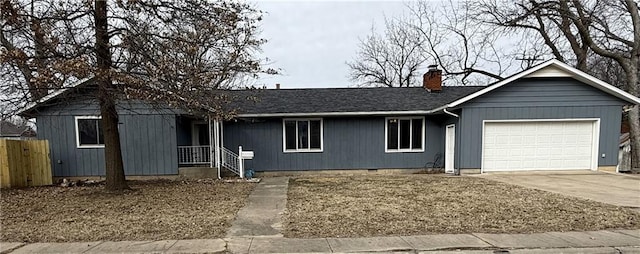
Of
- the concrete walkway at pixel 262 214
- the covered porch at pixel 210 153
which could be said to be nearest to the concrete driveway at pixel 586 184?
the concrete walkway at pixel 262 214

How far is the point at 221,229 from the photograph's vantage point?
17.4ft

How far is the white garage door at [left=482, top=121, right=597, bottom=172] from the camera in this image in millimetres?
11750

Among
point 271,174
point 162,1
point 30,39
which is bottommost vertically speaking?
point 271,174

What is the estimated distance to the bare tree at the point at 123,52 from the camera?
6289mm

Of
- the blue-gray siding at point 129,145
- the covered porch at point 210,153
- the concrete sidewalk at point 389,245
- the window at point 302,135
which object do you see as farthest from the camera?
the window at point 302,135

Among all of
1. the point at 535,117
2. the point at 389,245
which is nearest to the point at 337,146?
the point at 535,117

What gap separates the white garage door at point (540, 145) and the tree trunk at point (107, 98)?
1139 centimetres

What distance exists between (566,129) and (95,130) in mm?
16398

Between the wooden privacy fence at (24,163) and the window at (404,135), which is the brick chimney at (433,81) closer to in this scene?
the window at (404,135)

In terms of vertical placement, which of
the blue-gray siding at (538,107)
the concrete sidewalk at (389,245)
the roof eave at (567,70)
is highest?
the roof eave at (567,70)

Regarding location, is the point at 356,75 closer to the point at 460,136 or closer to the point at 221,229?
the point at 460,136

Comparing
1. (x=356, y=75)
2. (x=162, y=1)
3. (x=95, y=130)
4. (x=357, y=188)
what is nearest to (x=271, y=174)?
(x=357, y=188)

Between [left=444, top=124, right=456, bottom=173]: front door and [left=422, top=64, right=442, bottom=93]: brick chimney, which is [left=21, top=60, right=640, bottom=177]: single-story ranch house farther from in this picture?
[left=422, top=64, right=442, bottom=93]: brick chimney

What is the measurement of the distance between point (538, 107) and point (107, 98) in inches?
508
